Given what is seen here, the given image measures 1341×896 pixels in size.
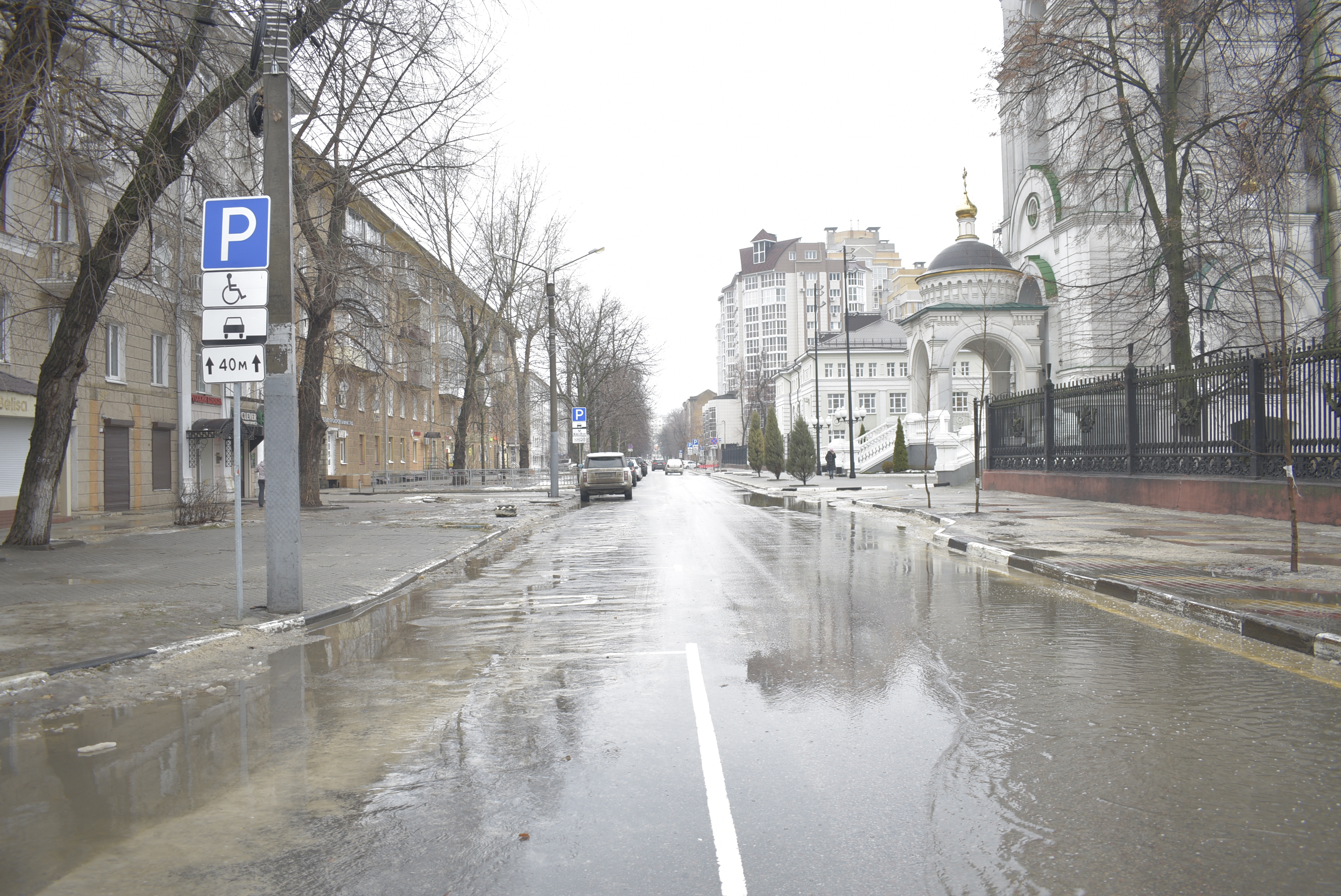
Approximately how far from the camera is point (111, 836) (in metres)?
3.83

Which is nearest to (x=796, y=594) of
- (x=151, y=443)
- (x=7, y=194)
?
(x=7, y=194)

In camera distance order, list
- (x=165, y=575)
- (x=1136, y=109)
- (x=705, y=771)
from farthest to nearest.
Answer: (x=1136, y=109)
(x=165, y=575)
(x=705, y=771)

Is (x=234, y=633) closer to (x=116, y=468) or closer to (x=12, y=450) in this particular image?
(x=12, y=450)

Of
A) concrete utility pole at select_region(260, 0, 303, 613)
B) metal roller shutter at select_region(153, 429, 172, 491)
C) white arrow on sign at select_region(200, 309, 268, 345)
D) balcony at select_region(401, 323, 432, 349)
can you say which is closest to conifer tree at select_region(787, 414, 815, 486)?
balcony at select_region(401, 323, 432, 349)

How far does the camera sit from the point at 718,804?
4.07 m

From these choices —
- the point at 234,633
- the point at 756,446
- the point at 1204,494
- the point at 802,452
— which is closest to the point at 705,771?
the point at 234,633

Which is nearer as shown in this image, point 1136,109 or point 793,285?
point 1136,109

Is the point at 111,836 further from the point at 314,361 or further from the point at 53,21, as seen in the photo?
the point at 314,361

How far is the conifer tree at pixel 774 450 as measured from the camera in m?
48.9

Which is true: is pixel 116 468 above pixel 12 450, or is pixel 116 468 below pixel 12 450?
below

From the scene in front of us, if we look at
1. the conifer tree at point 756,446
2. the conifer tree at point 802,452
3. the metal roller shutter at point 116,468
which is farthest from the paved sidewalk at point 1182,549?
the conifer tree at point 756,446

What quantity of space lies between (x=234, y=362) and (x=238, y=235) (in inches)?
50.0

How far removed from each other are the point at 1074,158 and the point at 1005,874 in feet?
116

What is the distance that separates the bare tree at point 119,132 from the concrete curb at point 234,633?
5.07 metres
